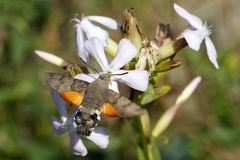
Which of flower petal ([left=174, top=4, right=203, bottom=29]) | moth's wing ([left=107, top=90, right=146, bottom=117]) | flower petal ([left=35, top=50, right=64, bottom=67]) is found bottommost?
moth's wing ([left=107, top=90, right=146, bottom=117])

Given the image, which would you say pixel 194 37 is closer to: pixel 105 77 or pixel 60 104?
pixel 105 77

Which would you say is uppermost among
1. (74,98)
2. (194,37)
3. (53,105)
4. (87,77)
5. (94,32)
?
(53,105)

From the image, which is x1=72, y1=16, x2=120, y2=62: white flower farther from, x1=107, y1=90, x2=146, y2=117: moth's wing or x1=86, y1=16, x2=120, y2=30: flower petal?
x1=107, y1=90, x2=146, y2=117: moth's wing

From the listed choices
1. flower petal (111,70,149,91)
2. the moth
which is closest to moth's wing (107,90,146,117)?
the moth

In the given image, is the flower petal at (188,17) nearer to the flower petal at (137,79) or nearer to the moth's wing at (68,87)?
the flower petal at (137,79)

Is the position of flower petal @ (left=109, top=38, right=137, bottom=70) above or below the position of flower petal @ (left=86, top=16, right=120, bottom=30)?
below

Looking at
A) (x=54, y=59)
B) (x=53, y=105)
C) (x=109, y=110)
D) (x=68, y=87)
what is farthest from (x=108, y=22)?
(x=53, y=105)

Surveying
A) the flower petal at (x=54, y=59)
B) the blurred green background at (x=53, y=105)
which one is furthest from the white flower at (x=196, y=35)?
the blurred green background at (x=53, y=105)

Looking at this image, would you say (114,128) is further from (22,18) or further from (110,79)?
(110,79)
